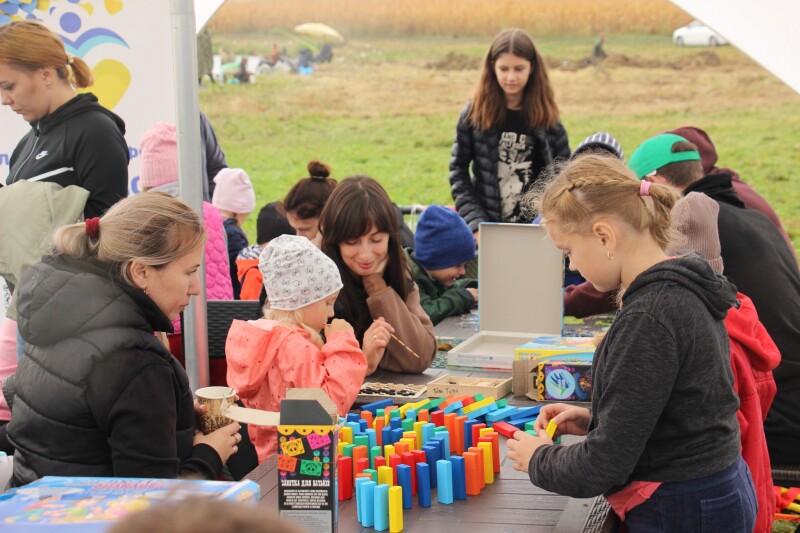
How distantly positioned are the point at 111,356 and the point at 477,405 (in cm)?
115

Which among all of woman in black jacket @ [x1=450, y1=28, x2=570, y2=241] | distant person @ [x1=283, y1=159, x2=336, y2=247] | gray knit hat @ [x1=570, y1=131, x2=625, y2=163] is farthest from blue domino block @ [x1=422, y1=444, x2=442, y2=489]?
woman in black jacket @ [x1=450, y1=28, x2=570, y2=241]

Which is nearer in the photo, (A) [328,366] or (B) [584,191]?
(B) [584,191]

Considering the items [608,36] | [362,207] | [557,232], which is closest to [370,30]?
[608,36]

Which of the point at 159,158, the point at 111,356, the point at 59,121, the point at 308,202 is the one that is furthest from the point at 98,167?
the point at 111,356

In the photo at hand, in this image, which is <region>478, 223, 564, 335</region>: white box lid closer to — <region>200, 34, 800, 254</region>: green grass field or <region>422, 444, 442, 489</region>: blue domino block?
<region>422, 444, 442, 489</region>: blue domino block

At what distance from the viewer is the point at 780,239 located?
11.7 ft

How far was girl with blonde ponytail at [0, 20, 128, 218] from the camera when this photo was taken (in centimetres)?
347

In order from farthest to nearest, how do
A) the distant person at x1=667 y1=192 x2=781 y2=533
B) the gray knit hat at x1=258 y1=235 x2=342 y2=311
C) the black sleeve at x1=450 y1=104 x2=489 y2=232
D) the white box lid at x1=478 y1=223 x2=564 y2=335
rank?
1. the black sleeve at x1=450 y1=104 x2=489 y2=232
2. the white box lid at x1=478 y1=223 x2=564 y2=335
3. the gray knit hat at x1=258 y1=235 x2=342 y2=311
4. the distant person at x1=667 y1=192 x2=781 y2=533

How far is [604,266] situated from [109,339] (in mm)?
1082

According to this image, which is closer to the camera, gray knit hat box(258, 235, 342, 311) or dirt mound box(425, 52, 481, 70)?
gray knit hat box(258, 235, 342, 311)

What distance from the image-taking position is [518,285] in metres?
3.94

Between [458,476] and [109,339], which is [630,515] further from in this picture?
[109,339]

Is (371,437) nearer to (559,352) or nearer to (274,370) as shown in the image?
(274,370)

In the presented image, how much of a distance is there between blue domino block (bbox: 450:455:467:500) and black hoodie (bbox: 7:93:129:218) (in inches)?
73.4
